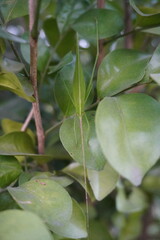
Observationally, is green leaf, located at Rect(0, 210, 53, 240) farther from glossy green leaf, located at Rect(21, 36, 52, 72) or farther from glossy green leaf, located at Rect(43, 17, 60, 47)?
glossy green leaf, located at Rect(43, 17, 60, 47)

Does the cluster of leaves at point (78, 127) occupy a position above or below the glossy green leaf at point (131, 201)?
above

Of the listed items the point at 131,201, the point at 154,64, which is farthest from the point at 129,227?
the point at 154,64

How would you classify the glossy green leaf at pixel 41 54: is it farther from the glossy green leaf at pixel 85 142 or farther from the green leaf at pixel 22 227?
the green leaf at pixel 22 227

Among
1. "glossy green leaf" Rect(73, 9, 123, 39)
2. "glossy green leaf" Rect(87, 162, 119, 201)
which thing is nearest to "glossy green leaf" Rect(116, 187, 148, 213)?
"glossy green leaf" Rect(87, 162, 119, 201)

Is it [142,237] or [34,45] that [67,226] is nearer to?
[34,45]

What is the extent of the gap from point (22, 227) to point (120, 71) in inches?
9.1

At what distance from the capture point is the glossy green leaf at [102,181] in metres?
0.44

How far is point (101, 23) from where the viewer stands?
1.72 ft

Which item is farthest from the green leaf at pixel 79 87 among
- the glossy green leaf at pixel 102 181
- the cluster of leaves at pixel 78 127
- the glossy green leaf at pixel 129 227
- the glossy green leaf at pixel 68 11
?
the glossy green leaf at pixel 129 227

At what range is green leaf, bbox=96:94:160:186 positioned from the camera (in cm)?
31

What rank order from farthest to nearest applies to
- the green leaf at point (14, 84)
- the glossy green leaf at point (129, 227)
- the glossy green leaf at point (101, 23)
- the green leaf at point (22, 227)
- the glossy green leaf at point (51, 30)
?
the glossy green leaf at point (129, 227), the glossy green leaf at point (51, 30), the glossy green leaf at point (101, 23), the green leaf at point (14, 84), the green leaf at point (22, 227)

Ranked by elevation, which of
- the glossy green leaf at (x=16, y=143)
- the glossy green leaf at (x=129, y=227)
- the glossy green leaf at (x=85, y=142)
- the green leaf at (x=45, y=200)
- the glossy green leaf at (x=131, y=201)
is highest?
the glossy green leaf at (x=85, y=142)

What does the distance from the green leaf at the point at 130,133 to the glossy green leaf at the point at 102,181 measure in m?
0.12

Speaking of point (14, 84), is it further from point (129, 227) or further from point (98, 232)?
point (129, 227)
